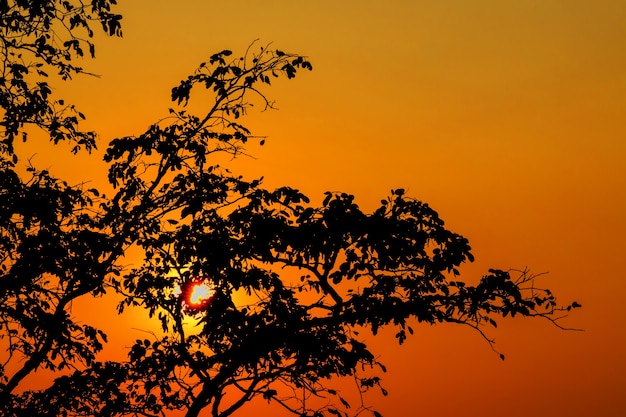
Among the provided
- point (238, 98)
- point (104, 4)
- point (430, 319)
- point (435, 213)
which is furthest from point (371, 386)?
point (104, 4)

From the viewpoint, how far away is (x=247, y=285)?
1365 cm

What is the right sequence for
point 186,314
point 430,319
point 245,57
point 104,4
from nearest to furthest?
point 104,4
point 430,319
point 186,314
point 245,57

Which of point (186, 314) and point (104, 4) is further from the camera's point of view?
point (186, 314)

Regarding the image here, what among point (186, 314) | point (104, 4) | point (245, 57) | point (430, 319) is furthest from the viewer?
point (245, 57)

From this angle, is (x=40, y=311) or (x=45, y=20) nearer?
(x=45, y=20)

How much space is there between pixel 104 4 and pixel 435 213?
629 centimetres

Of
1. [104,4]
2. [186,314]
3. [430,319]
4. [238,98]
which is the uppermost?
[238,98]

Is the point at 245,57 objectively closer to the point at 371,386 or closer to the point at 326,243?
the point at 326,243

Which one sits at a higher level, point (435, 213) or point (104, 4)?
point (104, 4)

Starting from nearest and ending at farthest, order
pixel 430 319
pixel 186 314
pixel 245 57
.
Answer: pixel 430 319 < pixel 186 314 < pixel 245 57

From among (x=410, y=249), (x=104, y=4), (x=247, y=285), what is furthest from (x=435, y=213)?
(x=104, y=4)

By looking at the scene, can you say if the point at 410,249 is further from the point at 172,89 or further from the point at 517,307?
the point at 172,89

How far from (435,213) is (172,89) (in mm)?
5573

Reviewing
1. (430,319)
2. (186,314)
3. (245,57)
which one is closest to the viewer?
(430,319)
